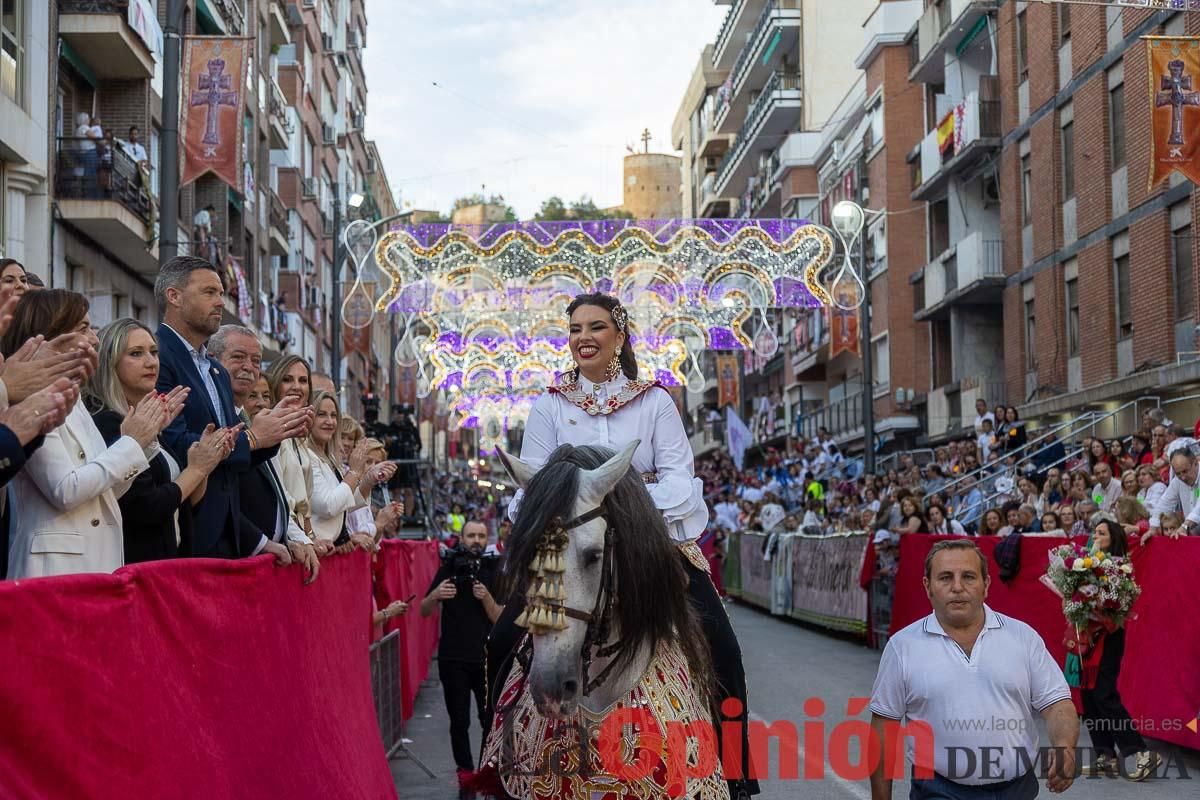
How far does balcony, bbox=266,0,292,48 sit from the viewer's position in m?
45.1

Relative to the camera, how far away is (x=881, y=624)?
20469mm

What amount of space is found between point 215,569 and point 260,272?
37.4m

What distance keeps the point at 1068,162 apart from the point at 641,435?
1077 inches

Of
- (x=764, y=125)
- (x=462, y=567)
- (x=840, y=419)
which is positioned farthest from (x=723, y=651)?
(x=764, y=125)

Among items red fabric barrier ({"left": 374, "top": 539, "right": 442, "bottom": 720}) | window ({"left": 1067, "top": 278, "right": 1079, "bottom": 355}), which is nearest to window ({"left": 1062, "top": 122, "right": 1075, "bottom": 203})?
window ({"left": 1067, "top": 278, "right": 1079, "bottom": 355})

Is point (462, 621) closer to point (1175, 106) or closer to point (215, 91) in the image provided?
point (1175, 106)

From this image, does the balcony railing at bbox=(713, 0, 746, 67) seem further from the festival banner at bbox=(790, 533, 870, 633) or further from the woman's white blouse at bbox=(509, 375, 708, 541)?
the woman's white blouse at bbox=(509, 375, 708, 541)

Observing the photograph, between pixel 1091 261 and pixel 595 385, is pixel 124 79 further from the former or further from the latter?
pixel 595 385

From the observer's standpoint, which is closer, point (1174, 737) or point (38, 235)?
point (1174, 737)

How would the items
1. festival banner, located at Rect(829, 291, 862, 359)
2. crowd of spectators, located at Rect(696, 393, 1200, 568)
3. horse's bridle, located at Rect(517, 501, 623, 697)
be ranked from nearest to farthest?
1. horse's bridle, located at Rect(517, 501, 623, 697)
2. crowd of spectators, located at Rect(696, 393, 1200, 568)
3. festival banner, located at Rect(829, 291, 862, 359)

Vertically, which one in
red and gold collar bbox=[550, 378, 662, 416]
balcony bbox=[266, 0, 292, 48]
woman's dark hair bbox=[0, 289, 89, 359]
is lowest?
red and gold collar bbox=[550, 378, 662, 416]

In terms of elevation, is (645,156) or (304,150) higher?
(645,156)

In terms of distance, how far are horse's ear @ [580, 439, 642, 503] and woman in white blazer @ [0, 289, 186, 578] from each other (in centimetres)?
164

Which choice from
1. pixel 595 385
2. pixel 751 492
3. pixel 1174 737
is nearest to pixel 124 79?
pixel 751 492
